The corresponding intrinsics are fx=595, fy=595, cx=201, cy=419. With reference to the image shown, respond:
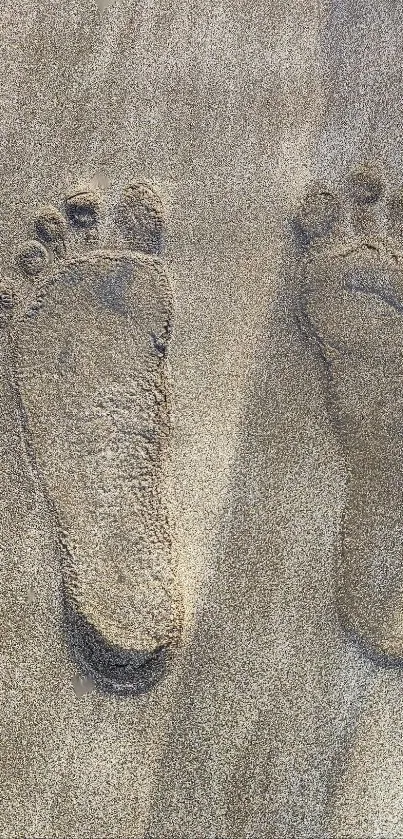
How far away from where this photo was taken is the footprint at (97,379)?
2.41 m

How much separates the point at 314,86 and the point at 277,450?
61.1 inches

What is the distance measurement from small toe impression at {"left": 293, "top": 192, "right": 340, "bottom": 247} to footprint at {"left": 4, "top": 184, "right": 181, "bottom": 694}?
1.93ft

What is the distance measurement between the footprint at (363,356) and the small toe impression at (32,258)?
1.06 metres

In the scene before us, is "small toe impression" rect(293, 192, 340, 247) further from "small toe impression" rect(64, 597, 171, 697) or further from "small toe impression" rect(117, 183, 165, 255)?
"small toe impression" rect(64, 597, 171, 697)

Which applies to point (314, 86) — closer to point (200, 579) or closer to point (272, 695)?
point (200, 579)

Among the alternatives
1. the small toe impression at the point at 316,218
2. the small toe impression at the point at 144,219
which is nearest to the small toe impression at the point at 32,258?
the small toe impression at the point at 144,219

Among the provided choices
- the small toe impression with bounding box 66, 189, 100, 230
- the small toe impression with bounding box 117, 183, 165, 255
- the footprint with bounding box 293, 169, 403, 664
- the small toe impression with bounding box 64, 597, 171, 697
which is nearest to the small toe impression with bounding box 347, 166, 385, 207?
the footprint with bounding box 293, 169, 403, 664

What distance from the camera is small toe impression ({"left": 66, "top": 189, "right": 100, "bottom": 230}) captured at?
247 centimetres

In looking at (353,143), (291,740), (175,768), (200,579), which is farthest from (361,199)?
(175,768)

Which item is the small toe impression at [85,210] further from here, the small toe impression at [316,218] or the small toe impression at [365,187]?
the small toe impression at [365,187]

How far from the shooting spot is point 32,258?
246 cm

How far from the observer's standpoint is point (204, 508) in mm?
2422

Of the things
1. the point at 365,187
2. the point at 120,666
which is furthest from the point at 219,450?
the point at 365,187

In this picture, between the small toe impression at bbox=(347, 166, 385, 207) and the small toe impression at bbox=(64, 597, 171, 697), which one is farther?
the small toe impression at bbox=(347, 166, 385, 207)
